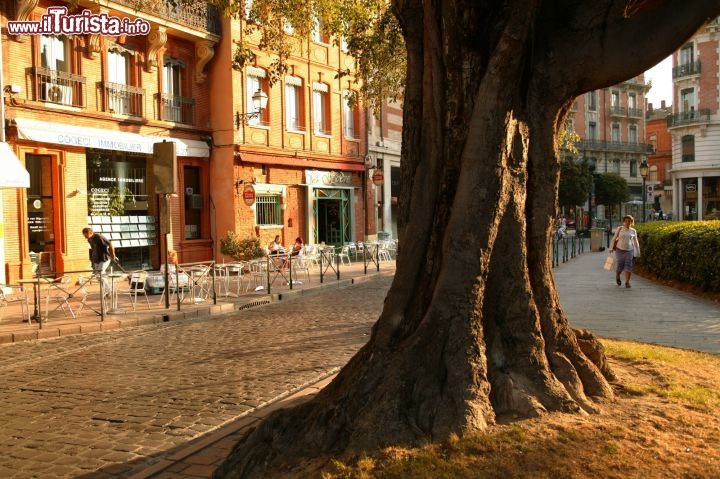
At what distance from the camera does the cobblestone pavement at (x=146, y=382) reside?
5.24m

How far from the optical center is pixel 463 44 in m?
4.62

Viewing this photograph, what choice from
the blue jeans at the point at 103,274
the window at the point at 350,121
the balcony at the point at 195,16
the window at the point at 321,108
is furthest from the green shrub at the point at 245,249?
the window at the point at 350,121

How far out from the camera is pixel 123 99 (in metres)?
20.2

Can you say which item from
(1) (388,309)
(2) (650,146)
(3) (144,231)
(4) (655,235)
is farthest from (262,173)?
(2) (650,146)

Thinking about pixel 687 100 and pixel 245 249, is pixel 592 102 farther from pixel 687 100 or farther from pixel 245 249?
pixel 245 249

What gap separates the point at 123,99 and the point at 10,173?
267 inches

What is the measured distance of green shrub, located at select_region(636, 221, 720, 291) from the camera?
13352 millimetres

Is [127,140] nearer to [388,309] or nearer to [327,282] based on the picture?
[327,282]

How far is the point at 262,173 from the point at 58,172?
8.12 meters

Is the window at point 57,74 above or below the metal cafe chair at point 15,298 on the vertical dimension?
above

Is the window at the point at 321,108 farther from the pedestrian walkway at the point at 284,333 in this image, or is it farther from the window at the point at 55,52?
the pedestrian walkway at the point at 284,333

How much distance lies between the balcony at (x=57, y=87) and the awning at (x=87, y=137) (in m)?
0.72

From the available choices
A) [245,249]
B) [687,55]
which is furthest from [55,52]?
[687,55]

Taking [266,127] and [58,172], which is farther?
[266,127]
